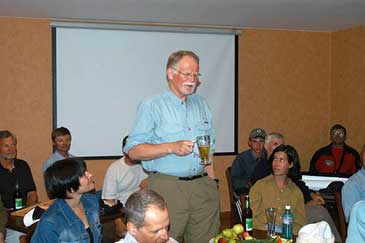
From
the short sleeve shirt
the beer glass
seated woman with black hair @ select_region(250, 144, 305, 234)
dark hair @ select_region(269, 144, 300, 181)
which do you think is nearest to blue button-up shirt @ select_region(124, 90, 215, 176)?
the beer glass

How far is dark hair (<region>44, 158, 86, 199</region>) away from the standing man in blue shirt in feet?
0.98

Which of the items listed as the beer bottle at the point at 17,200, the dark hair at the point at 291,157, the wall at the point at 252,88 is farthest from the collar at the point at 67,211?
the wall at the point at 252,88

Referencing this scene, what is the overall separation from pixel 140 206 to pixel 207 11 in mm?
3992

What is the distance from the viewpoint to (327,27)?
22.1 ft

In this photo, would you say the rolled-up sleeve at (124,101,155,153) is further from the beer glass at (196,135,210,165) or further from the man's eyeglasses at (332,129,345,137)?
the man's eyeglasses at (332,129,345,137)

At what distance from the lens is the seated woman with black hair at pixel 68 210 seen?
89.5 inches

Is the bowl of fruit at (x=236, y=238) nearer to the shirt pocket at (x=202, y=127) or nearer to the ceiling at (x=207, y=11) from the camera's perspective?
the shirt pocket at (x=202, y=127)

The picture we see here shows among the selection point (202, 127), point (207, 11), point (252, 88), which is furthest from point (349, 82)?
point (202, 127)

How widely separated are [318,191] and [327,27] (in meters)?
2.75

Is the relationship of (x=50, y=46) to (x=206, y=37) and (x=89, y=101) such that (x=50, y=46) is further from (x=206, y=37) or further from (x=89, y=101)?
(x=206, y=37)

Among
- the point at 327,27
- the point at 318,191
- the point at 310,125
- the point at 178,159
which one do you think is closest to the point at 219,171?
the point at 310,125

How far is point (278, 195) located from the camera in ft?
11.9

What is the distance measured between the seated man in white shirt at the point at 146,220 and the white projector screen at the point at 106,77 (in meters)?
4.35

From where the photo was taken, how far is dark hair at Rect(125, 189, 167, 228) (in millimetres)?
1841
